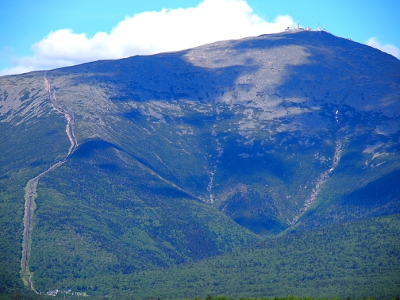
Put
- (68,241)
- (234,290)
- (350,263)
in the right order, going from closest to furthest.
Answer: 1. (234,290)
2. (350,263)
3. (68,241)

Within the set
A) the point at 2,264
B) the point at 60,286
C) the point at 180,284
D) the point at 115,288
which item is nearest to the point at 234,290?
the point at 180,284

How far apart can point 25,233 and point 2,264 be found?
2078 centimetres

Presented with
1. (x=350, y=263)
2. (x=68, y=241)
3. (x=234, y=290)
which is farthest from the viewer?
(x=68, y=241)

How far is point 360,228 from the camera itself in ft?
645

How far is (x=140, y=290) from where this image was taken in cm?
17112

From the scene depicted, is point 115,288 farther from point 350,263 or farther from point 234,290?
point 350,263

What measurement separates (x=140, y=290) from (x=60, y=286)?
19231 millimetres

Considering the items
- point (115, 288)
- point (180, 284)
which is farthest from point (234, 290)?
point (115, 288)

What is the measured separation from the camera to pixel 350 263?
178875 millimetres

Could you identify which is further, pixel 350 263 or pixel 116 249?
pixel 116 249

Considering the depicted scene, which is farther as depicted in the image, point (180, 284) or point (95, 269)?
point (95, 269)

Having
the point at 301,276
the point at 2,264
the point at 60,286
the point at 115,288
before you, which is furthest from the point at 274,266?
the point at 2,264

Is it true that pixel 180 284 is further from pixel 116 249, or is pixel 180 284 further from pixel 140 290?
pixel 116 249

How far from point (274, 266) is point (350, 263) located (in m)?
18.9
